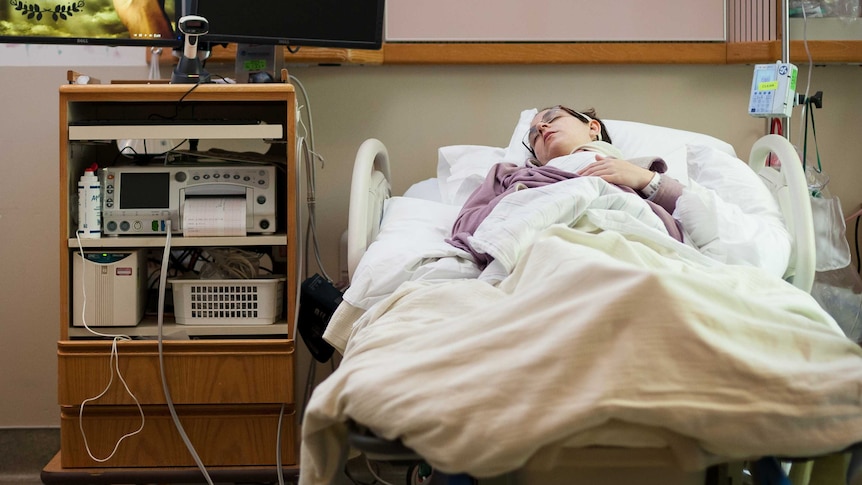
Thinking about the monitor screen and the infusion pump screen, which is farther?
the monitor screen

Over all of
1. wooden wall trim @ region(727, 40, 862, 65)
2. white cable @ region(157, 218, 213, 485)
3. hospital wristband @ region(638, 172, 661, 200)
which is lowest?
white cable @ region(157, 218, 213, 485)

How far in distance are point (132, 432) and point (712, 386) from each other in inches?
54.8

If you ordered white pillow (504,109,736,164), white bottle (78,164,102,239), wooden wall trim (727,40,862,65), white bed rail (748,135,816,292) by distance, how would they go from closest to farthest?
white bed rail (748,135,816,292)
white bottle (78,164,102,239)
white pillow (504,109,736,164)
wooden wall trim (727,40,862,65)

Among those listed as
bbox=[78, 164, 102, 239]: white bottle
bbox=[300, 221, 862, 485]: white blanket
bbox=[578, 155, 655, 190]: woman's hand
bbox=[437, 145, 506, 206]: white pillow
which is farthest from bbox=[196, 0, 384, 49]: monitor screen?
bbox=[300, 221, 862, 485]: white blanket

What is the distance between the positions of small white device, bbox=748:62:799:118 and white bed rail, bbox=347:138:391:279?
3.15 ft

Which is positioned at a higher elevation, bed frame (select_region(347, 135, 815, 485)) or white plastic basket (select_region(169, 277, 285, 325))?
bed frame (select_region(347, 135, 815, 485))

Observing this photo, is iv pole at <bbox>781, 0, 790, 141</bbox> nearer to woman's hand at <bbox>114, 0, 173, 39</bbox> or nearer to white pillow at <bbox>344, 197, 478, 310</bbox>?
white pillow at <bbox>344, 197, 478, 310</bbox>

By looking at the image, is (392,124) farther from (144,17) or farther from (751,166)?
(751,166)

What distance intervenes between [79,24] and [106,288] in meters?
0.67

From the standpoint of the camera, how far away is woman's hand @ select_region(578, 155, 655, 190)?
1.73m

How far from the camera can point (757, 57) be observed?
2.41 metres

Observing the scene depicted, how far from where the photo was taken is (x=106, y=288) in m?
1.90

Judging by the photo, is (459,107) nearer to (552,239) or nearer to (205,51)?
(205,51)

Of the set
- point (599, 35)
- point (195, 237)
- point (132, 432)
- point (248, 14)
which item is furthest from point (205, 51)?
point (599, 35)
